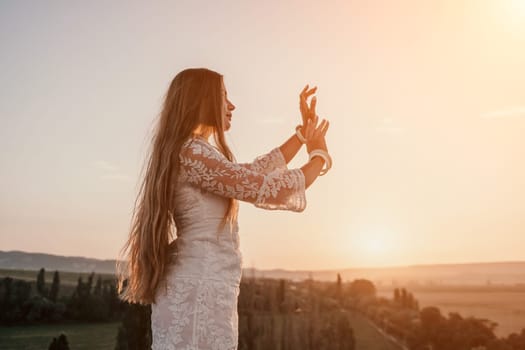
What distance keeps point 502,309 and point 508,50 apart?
5.65 ft

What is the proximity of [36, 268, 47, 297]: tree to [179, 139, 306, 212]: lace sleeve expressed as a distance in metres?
3.23

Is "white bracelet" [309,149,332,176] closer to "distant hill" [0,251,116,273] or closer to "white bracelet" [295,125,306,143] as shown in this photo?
"white bracelet" [295,125,306,143]

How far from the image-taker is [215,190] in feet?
4.24

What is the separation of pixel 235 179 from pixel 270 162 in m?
0.20

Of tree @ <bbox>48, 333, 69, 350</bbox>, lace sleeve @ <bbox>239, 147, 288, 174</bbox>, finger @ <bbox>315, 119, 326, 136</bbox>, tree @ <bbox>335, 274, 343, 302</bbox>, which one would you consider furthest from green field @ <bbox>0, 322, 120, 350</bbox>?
finger @ <bbox>315, 119, 326, 136</bbox>

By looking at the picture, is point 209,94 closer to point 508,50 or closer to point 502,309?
point 508,50

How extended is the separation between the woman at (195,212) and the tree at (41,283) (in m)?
3.03

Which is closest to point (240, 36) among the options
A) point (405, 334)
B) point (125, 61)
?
point (125, 61)

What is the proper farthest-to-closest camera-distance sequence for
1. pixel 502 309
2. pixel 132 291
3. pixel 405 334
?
pixel 405 334 < pixel 502 309 < pixel 132 291

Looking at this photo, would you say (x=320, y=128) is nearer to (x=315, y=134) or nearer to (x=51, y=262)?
(x=315, y=134)

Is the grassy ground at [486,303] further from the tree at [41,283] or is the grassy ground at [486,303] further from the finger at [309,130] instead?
the finger at [309,130]

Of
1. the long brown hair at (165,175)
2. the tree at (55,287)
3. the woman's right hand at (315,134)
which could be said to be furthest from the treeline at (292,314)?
the woman's right hand at (315,134)

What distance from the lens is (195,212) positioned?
1316 millimetres

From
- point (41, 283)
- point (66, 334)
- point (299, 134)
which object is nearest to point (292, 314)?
point (66, 334)
